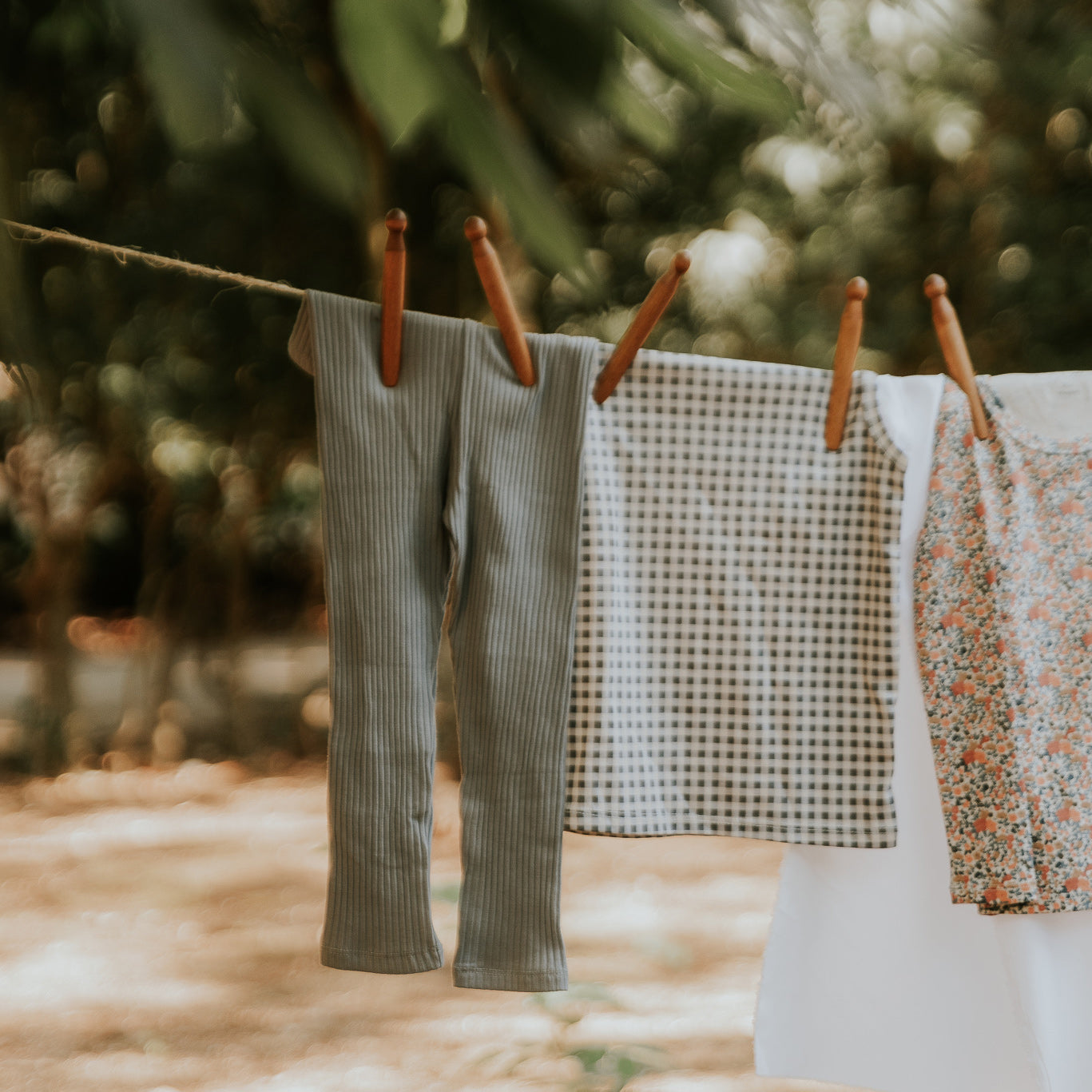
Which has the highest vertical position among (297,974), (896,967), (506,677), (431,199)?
(431,199)

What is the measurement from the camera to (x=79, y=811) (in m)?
4.09

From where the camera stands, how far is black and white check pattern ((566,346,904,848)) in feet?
3.01

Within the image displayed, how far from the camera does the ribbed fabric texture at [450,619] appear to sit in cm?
85

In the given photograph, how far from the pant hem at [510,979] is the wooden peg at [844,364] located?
1.67ft

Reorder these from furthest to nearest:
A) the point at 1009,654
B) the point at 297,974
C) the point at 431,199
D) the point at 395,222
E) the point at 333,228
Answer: the point at 333,228 → the point at 431,199 → the point at 297,974 → the point at 1009,654 → the point at 395,222

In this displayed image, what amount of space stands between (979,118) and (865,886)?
2834mm

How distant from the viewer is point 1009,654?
0.91 m

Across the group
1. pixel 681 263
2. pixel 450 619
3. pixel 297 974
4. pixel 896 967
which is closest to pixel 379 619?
pixel 450 619

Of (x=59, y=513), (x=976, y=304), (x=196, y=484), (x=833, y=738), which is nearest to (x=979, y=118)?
(x=976, y=304)

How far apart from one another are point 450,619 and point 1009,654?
48 cm

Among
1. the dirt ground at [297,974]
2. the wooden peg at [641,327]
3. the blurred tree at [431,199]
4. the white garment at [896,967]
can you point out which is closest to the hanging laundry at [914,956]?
the white garment at [896,967]

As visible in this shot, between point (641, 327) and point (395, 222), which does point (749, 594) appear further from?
point (395, 222)

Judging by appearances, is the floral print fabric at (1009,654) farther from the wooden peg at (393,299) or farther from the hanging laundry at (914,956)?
the wooden peg at (393,299)

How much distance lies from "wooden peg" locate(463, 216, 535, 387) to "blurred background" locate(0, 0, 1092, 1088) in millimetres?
78
